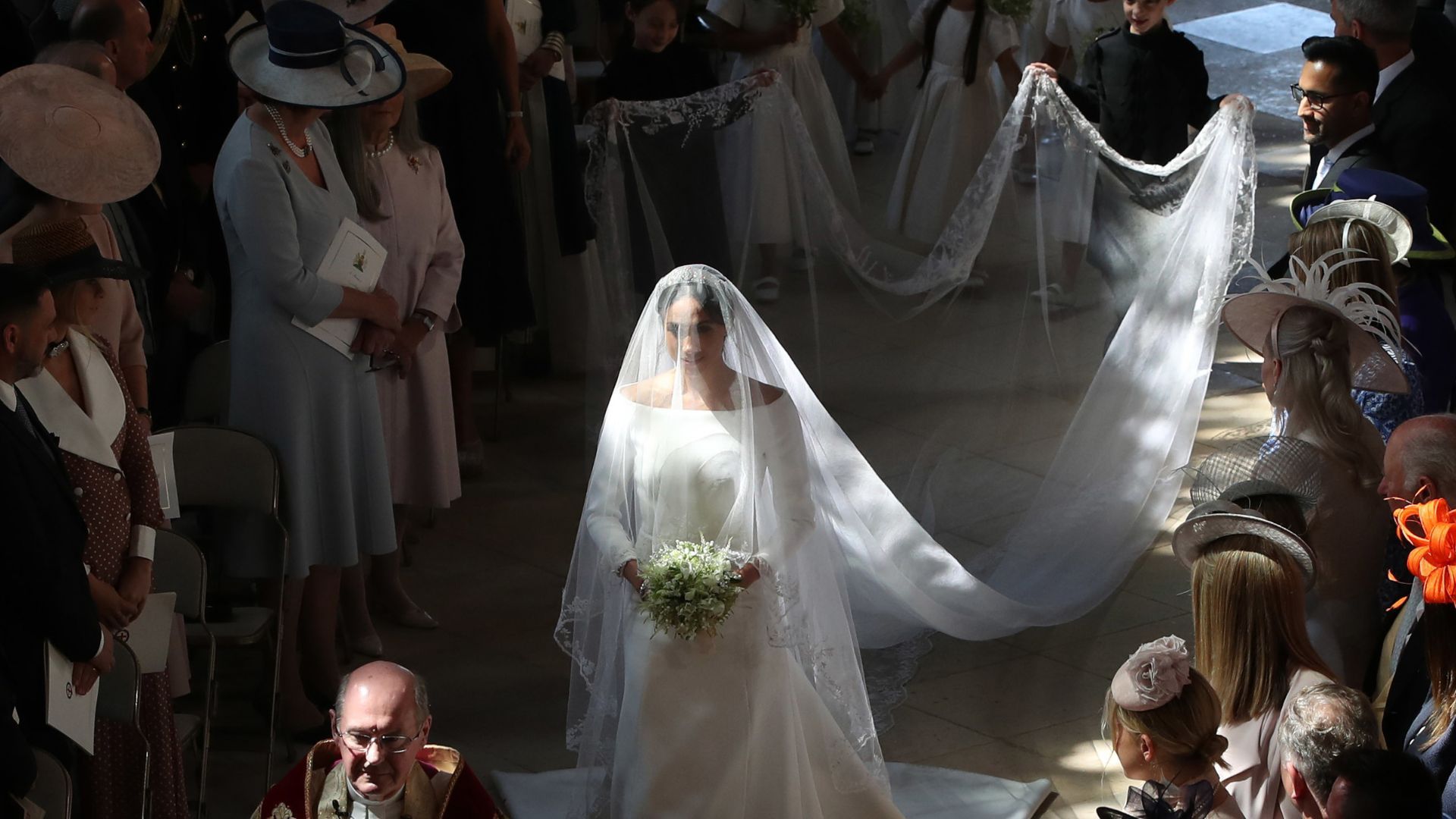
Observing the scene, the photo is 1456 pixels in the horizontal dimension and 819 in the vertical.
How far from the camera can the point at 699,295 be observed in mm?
4219

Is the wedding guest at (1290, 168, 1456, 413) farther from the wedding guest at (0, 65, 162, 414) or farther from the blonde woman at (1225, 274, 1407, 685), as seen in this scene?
the wedding guest at (0, 65, 162, 414)

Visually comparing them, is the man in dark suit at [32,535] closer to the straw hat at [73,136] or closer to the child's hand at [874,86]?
the straw hat at [73,136]

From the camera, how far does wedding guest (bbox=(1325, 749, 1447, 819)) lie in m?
2.64

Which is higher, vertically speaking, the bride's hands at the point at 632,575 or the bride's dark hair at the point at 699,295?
the bride's dark hair at the point at 699,295

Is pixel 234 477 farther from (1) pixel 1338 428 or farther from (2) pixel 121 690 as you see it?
(1) pixel 1338 428

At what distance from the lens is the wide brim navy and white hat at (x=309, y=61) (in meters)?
4.77

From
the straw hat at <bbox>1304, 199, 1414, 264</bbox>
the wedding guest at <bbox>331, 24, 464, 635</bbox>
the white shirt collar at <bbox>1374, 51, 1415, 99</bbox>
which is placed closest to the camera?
the straw hat at <bbox>1304, 199, 1414, 264</bbox>

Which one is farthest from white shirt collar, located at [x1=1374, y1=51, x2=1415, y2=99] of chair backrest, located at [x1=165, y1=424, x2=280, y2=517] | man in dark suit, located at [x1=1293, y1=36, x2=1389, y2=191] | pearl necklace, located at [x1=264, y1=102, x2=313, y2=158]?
chair backrest, located at [x1=165, y1=424, x2=280, y2=517]

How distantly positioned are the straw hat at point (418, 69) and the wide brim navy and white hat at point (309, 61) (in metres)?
0.48

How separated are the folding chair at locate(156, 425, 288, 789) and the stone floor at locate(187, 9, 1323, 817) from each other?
49 centimetres

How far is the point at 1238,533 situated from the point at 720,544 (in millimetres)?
1393

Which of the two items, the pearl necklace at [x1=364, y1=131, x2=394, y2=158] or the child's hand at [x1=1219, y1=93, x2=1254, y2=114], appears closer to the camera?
the pearl necklace at [x1=364, y1=131, x2=394, y2=158]

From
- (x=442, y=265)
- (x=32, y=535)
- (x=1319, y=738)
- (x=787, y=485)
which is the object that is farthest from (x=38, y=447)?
(x=1319, y=738)

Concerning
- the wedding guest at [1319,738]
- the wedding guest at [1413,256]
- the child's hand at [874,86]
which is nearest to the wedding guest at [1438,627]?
the wedding guest at [1319,738]
